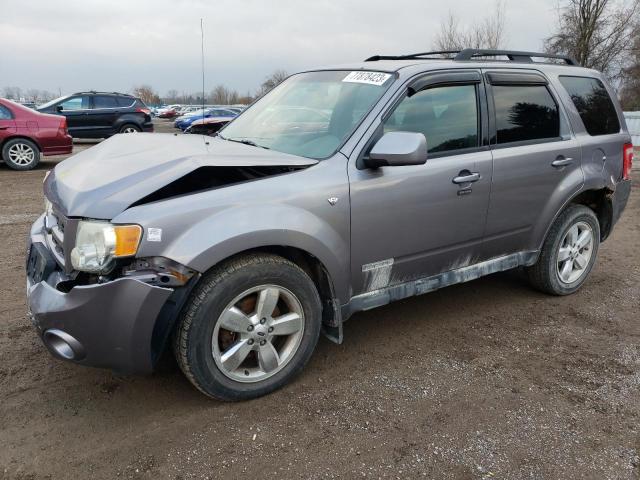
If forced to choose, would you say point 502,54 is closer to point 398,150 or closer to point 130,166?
point 398,150

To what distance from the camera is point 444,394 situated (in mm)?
2912

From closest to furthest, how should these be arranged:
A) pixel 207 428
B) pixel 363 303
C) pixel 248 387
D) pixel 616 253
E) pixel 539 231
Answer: pixel 207 428, pixel 248 387, pixel 363 303, pixel 539 231, pixel 616 253

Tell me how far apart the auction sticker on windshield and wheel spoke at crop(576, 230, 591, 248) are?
91.9 inches

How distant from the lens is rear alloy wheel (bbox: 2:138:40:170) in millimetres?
10195

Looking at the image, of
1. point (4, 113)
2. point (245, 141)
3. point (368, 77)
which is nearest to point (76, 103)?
point (4, 113)

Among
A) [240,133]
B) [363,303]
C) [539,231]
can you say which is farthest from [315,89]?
[539,231]

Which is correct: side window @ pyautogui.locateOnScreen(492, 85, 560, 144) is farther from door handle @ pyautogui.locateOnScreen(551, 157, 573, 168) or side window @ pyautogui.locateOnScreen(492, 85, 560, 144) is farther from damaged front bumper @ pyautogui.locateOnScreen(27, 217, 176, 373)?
damaged front bumper @ pyautogui.locateOnScreen(27, 217, 176, 373)

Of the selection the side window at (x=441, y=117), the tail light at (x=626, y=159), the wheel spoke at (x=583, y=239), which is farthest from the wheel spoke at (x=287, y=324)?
the tail light at (x=626, y=159)

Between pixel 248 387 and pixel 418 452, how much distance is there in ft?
3.06

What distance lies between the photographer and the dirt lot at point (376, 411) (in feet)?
7.74

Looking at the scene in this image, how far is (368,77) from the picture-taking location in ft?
10.9

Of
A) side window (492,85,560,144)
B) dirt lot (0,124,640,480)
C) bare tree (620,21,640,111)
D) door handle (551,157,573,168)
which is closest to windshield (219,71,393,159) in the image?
side window (492,85,560,144)

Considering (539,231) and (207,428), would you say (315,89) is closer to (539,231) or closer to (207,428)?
(539,231)

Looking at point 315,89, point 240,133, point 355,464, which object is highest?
Answer: point 315,89
